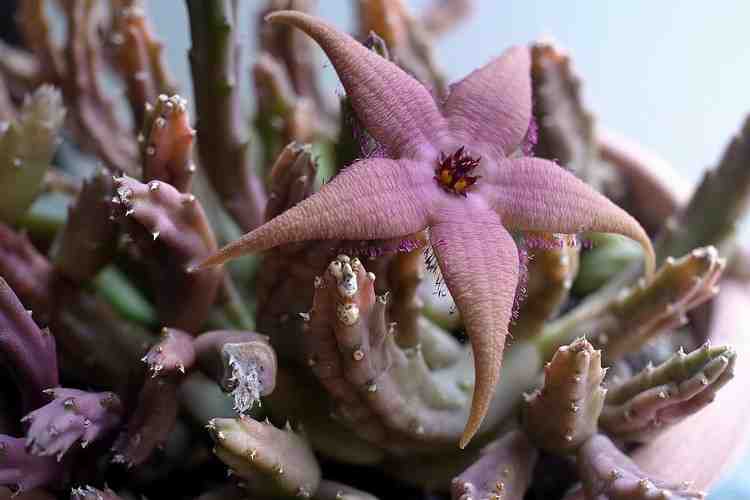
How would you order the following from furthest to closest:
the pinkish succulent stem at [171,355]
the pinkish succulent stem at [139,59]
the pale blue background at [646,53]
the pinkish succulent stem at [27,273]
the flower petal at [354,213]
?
1. the pale blue background at [646,53]
2. the pinkish succulent stem at [139,59]
3. the pinkish succulent stem at [27,273]
4. the pinkish succulent stem at [171,355]
5. the flower petal at [354,213]

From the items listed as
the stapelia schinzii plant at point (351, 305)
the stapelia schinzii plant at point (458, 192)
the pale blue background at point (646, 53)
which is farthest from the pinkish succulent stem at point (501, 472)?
the pale blue background at point (646, 53)

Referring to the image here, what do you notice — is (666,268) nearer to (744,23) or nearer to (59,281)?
(59,281)

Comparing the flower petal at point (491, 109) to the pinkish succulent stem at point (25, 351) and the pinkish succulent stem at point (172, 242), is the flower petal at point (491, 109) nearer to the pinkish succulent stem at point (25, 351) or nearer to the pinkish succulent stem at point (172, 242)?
the pinkish succulent stem at point (172, 242)

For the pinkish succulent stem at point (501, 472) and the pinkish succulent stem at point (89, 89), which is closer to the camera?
the pinkish succulent stem at point (501, 472)

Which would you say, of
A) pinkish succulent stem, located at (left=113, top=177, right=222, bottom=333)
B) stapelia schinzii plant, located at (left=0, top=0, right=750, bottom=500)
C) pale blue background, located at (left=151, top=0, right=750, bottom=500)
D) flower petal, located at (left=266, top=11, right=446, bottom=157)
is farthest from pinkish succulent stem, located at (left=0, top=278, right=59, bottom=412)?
pale blue background, located at (left=151, top=0, right=750, bottom=500)

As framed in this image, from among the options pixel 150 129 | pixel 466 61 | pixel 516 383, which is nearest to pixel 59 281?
pixel 150 129

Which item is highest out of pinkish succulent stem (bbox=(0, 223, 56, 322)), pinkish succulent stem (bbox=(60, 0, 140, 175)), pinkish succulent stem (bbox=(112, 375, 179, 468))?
pinkish succulent stem (bbox=(60, 0, 140, 175))

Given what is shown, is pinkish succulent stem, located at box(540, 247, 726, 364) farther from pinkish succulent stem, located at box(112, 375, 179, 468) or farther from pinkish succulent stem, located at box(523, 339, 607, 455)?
pinkish succulent stem, located at box(112, 375, 179, 468)
